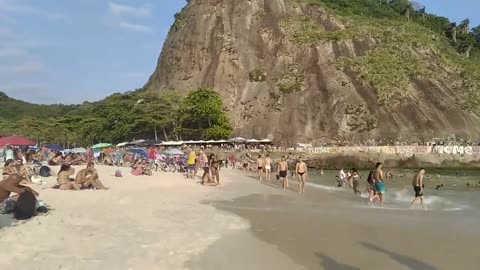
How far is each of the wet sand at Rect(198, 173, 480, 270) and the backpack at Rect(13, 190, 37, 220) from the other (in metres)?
4.79

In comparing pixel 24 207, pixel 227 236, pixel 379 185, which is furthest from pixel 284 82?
pixel 24 207

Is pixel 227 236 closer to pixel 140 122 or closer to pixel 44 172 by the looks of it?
pixel 44 172

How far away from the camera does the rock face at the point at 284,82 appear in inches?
2721

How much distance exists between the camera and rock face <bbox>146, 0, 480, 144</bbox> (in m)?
69.1

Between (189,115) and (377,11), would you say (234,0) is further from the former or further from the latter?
(377,11)

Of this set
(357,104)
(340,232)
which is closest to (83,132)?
(357,104)

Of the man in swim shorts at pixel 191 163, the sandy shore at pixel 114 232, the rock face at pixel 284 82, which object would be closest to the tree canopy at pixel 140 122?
the rock face at pixel 284 82

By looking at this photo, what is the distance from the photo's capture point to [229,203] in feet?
58.3

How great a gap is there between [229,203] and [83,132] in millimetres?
71918

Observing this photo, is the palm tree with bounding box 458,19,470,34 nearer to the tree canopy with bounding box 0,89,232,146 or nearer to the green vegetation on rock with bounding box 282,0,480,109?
the green vegetation on rock with bounding box 282,0,480,109

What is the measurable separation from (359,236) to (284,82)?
67.3 m

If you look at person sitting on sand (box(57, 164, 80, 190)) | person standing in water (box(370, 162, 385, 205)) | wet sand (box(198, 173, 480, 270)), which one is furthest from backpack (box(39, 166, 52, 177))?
person standing in water (box(370, 162, 385, 205))

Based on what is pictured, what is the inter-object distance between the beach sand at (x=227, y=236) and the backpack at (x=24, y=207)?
259mm

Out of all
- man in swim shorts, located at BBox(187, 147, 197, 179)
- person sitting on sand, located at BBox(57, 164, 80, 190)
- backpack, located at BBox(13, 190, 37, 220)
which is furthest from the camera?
man in swim shorts, located at BBox(187, 147, 197, 179)
